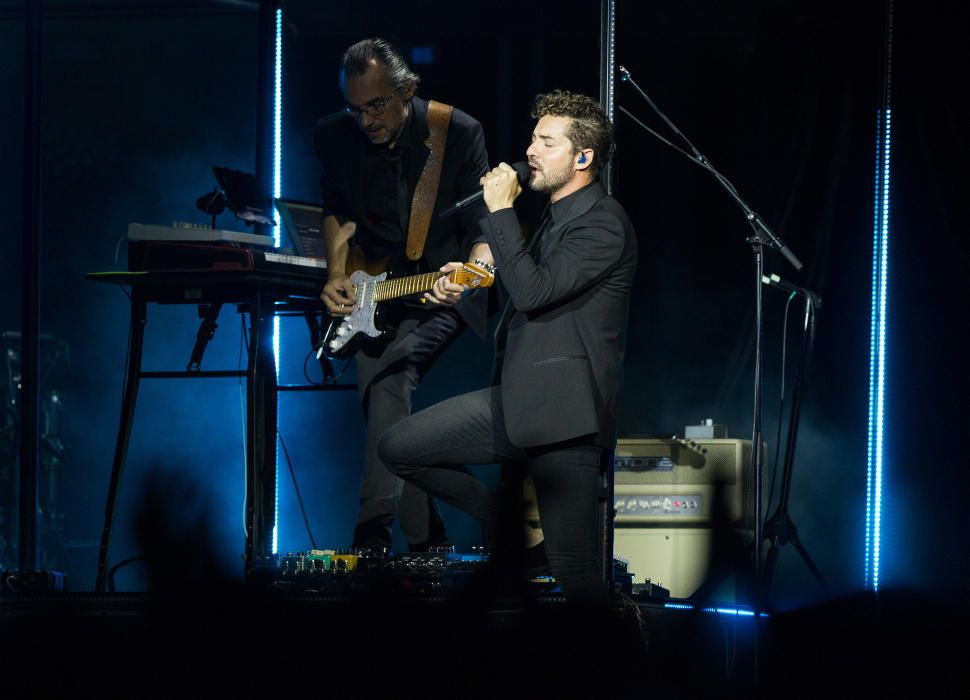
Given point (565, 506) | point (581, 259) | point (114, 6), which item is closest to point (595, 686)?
point (565, 506)

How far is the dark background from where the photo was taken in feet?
14.1

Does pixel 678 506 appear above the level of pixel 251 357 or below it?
below

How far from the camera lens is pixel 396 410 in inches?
164

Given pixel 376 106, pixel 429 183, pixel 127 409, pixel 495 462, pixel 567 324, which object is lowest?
pixel 495 462

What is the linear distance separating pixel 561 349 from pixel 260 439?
1449 millimetres

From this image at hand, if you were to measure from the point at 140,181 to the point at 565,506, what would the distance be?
4389 mm

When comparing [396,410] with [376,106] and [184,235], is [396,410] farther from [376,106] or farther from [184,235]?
[376,106]

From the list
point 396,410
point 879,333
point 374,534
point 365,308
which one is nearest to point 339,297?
point 365,308

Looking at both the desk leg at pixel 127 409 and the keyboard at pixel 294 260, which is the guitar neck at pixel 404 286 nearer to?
the keyboard at pixel 294 260

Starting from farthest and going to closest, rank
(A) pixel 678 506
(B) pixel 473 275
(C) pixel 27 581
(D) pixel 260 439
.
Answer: (A) pixel 678 506 < (D) pixel 260 439 < (C) pixel 27 581 < (B) pixel 473 275

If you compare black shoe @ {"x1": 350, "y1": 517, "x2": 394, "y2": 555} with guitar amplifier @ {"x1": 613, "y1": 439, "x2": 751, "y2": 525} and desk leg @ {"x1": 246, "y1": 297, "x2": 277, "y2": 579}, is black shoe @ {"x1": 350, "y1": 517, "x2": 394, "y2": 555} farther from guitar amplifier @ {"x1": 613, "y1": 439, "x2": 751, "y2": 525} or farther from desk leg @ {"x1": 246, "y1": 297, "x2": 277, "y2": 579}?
guitar amplifier @ {"x1": 613, "y1": 439, "x2": 751, "y2": 525}

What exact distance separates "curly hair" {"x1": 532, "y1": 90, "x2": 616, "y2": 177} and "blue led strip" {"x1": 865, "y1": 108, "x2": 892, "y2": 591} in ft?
5.19

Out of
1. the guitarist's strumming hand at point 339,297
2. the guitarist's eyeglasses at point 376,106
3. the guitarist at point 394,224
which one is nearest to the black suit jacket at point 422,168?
the guitarist at point 394,224

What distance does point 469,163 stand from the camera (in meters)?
4.29
